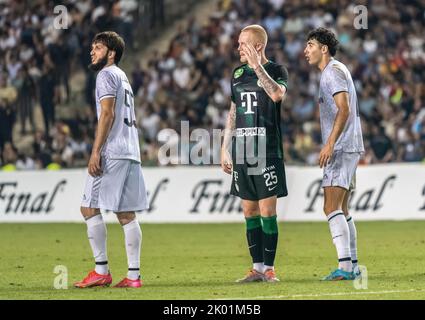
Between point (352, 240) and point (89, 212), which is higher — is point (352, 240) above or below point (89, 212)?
below

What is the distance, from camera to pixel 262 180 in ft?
38.5

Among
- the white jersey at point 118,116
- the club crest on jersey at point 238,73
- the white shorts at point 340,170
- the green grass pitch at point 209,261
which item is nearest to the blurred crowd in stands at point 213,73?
the green grass pitch at point 209,261

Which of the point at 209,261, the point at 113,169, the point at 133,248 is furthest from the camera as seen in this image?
the point at 209,261

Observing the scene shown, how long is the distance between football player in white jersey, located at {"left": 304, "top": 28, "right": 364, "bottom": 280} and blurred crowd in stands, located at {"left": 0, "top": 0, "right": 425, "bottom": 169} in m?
12.0

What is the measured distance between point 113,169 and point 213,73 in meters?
16.8

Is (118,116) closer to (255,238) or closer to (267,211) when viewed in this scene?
(267,211)

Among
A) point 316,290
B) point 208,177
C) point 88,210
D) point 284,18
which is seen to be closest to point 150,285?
point 88,210

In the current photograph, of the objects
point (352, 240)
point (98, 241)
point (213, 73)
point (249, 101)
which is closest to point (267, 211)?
point (352, 240)

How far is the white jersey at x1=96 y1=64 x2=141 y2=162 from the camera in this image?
37.0ft

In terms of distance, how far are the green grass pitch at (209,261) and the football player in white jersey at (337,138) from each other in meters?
0.47

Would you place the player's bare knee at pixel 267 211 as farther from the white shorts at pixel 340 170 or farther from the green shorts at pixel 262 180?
the white shorts at pixel 340 170

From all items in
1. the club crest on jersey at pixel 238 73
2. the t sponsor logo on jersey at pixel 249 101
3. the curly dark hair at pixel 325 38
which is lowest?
the t sponsor logo on jersey at pixel 249 101

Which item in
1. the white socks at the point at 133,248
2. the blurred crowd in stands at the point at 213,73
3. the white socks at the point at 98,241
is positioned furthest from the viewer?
the blurred crowd in stands at the point at 213,73

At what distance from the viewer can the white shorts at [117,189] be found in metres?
11.2
